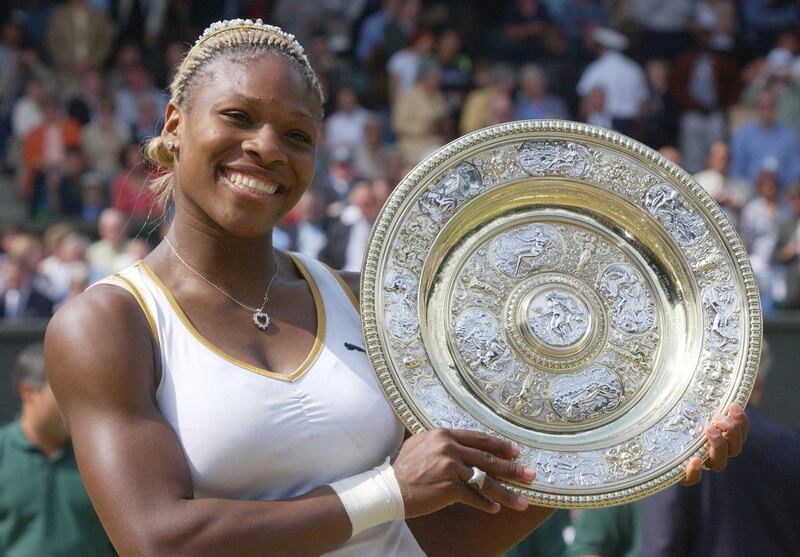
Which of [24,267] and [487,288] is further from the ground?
[487,288]

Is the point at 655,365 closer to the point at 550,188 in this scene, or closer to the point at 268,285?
the point at 550,188

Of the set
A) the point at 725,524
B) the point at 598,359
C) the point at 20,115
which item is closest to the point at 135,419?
the point at 598,359

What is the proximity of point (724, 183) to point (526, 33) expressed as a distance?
11.8 ft

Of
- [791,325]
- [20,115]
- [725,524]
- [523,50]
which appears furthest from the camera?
[523,50]

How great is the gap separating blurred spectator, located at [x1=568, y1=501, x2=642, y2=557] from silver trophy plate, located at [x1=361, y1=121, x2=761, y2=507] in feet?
5.93

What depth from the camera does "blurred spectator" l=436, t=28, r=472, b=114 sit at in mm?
13156

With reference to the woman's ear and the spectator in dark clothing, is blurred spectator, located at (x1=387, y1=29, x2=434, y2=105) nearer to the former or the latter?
the spectator in dark clothing

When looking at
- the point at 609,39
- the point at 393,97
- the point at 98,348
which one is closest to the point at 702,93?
the point at 609,39

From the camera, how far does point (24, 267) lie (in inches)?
372

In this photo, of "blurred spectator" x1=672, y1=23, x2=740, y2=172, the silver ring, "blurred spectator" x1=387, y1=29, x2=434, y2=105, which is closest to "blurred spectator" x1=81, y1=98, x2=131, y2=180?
"blurred spectator" x1=387, y1=29, x2=434, y2=105

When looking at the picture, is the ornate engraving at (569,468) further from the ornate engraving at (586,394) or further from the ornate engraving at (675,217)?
the ornate engraving at (675,217)

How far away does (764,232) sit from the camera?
10.4 metres

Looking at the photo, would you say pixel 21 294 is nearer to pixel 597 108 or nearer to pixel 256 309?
pixel 597 108

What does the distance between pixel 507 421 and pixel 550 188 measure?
48cm
